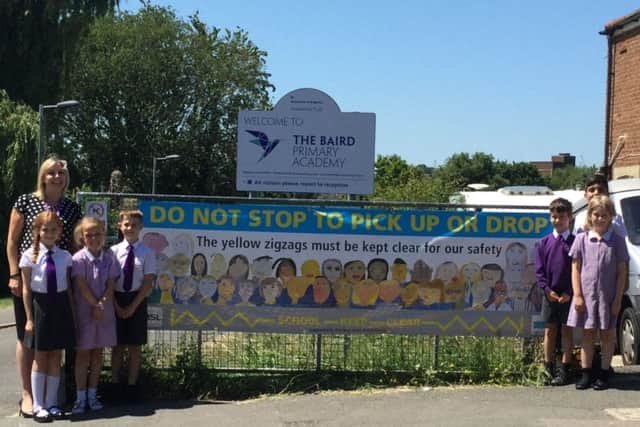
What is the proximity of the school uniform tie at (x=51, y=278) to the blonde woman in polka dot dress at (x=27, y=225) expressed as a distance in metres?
0.28

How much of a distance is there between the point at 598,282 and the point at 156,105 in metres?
47.3

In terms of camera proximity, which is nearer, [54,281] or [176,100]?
[54,281]

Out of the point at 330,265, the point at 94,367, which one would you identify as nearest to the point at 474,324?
the point at 330,265

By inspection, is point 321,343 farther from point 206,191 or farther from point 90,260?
point 206,191

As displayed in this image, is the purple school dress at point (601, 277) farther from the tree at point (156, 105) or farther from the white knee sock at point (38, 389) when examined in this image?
the tree at point (156, 105)

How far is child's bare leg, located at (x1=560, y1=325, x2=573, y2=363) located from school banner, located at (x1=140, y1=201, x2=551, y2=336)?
0.45 m

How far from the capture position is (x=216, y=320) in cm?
709

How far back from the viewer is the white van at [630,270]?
26.3 feet

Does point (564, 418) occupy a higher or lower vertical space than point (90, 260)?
lower

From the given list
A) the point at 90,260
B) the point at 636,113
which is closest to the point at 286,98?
the point at 90,260

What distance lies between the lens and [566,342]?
685 cm

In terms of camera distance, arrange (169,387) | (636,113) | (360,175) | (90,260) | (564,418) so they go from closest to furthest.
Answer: (564,418), (90,260), (169,387), (360,175), (636,113)

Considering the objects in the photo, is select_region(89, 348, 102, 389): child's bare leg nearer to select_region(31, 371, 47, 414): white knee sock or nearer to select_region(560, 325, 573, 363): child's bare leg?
select_region(31, 371, 47, 414): white knee sock

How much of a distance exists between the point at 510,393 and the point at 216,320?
273 centimetres
